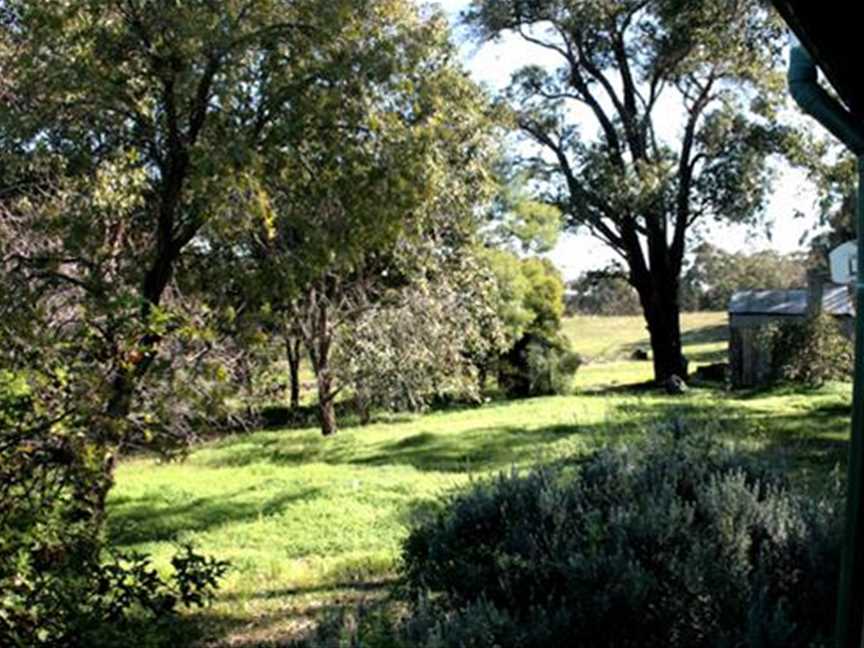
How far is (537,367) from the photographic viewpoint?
71.9 ft

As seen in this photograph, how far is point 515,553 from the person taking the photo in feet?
14.1

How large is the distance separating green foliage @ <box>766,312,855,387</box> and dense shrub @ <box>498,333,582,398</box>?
220 inches

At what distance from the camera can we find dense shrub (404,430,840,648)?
11.8 feet

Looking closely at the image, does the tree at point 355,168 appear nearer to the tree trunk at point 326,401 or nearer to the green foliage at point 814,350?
the tree trunk at point 326,401

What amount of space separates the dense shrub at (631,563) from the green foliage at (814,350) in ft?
44.6

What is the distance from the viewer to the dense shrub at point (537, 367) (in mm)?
21906

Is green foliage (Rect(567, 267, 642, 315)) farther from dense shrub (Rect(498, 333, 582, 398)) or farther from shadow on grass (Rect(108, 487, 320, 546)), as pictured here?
shadow on grass (Rect(108, 487, 320, 546))

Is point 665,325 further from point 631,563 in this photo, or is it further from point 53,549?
point 53,549

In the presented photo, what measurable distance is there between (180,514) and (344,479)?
2.01 meters

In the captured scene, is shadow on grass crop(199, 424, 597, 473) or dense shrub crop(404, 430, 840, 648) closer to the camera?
dense shrub crop(404, 430, 840, 648)

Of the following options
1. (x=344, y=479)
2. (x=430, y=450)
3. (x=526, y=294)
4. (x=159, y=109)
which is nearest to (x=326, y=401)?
(x=430, y=450)

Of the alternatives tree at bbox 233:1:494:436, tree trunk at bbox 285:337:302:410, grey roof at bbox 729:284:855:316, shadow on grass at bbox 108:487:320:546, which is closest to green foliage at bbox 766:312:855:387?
grey roof at bbox 729:284:855:316

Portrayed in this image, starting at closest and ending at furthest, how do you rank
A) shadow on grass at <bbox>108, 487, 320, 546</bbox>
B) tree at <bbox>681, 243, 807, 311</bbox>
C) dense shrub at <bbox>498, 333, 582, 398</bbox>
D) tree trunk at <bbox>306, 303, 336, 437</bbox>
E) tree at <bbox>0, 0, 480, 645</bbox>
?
tree at <bbox>0, 0, 480, 645</bbox> < shadow on grass at <bbox>108, 487, 320, 546</bbox> < tree trunk at <bbox>306, 303, 336, 437</bbox> < dense shrub at <bbox>498, 333, 582, 398</bbox> < tree at <bbox>681, 243, 807, 311</bbox>

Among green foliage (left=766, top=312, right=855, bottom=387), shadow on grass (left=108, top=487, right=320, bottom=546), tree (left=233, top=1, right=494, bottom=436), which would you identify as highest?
tree (left=233, top=1, right=494, bottom=436)
